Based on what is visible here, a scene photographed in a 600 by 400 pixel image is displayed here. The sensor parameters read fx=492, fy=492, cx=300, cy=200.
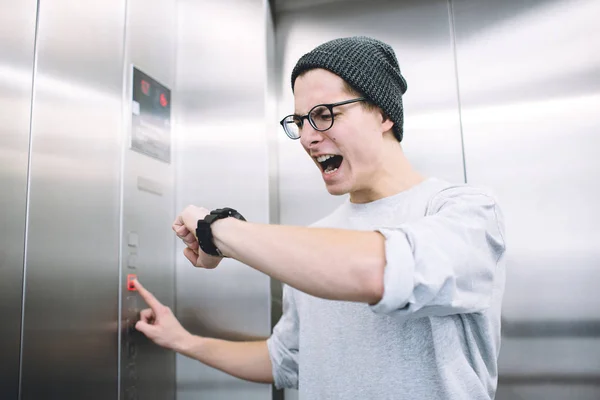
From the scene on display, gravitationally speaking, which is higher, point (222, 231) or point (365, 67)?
point (365, 67)

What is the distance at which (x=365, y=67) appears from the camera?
1.16 metres

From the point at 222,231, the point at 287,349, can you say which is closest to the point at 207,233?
the point at 222,231

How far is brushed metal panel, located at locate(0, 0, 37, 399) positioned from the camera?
1019 millimetres

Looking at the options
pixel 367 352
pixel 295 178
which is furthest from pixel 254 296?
pixel 367 352

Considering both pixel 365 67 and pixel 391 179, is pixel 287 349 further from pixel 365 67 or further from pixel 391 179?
pixel 365 67

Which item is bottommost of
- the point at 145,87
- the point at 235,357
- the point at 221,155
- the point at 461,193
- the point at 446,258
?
the point at 235,357

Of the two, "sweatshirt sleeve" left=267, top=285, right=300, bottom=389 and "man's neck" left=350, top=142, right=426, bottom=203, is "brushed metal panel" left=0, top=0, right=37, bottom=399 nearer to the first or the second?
"sweatshirt sleeve" left=267, top=285, right=300, bottom=389

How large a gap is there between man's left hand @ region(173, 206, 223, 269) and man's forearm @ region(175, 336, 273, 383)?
48 cm

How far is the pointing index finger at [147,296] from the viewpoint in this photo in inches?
56.6

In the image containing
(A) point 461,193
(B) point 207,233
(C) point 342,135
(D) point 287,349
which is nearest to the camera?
(B) point 207,233

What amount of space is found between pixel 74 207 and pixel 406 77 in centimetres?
118

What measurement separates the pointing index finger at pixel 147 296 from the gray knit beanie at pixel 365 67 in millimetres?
751

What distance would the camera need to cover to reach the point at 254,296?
1.66 meters

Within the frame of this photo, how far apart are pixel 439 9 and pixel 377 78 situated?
776mm
